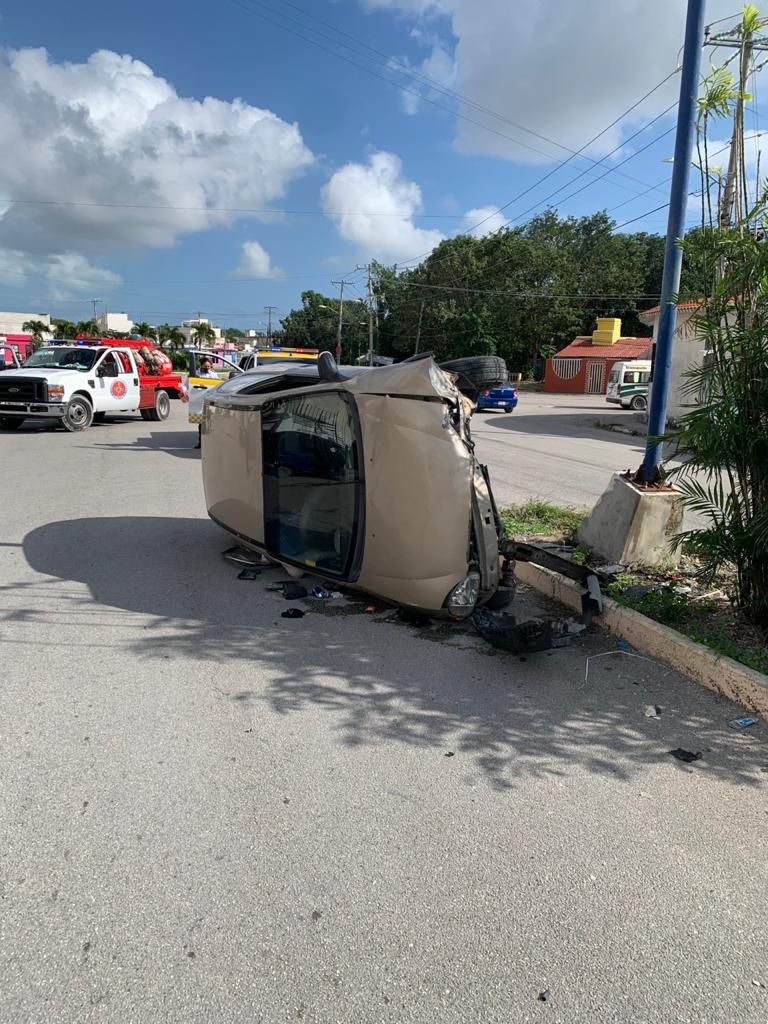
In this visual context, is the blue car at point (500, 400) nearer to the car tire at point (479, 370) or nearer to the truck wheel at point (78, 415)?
the truck wheel at point (78, 415)

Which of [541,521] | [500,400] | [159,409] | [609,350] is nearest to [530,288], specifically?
[609,350]

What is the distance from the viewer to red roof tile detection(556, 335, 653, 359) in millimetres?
50844

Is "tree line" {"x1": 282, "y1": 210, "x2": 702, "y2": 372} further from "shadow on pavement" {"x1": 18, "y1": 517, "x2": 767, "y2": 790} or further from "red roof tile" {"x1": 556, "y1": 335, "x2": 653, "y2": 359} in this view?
"shadow on pavement" {"x1": 18, "y1": 517, "x2": 767, "y2": 790}

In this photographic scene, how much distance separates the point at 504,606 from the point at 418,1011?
11.5ft

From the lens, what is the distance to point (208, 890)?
2459 mm

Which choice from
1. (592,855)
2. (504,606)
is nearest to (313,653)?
(504,606)

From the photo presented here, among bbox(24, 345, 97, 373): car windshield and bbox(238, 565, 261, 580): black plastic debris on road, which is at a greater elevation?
bbox(24, 345, 97, 373): car windshield

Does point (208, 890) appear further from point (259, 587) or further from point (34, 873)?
point (259, 587)

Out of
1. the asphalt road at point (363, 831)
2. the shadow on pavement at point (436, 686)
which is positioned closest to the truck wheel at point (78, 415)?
the shadow on pavement at point (436, 686)

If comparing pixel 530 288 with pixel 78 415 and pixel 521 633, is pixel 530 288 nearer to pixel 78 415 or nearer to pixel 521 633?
pixel 78 415

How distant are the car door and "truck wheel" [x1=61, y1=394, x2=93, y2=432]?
0.35 m

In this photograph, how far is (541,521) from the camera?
7.92 m

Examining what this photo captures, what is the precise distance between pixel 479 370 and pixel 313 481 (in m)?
1.61

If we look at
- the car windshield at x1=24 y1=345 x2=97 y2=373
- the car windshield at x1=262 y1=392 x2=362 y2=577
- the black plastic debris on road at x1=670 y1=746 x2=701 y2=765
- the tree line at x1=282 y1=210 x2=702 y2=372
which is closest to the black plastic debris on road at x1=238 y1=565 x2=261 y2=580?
the car windshield at x1=262 y1=392 x2=362 y2=577
